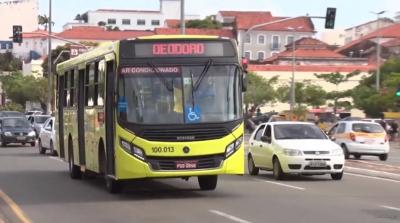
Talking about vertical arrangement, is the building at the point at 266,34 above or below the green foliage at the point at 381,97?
above

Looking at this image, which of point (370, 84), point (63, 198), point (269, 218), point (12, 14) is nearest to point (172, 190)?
point (63, 198)

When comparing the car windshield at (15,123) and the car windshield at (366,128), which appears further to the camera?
the car windshield at (15,123)

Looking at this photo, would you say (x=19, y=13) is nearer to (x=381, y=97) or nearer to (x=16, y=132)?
(x=381, y=97)

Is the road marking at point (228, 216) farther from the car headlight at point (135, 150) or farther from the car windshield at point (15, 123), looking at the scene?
the car windshield at point (15, 123)

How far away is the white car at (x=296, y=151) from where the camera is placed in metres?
20.2

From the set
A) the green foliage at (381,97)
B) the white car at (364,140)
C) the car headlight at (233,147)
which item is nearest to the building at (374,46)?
the green foliage at (381,97)

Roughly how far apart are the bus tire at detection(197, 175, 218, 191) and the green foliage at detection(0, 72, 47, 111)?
84773mm

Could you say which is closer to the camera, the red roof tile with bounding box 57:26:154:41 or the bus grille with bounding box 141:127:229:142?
the bus grille with bounding box 141:127:229:142

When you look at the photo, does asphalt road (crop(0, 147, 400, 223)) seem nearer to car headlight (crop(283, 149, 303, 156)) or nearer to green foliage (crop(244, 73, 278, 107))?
car headlight (crop(283, 149, 303, 156))

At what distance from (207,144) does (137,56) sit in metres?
2.19

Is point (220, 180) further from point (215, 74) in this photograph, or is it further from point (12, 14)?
point (12, 14)

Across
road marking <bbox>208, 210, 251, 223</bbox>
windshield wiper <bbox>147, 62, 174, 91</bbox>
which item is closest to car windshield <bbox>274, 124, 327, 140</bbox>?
windshield wiper <bbox>147, 62, 174, 91</bbox>

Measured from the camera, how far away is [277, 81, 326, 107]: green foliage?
8681 cm

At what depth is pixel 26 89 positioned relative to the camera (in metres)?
103
